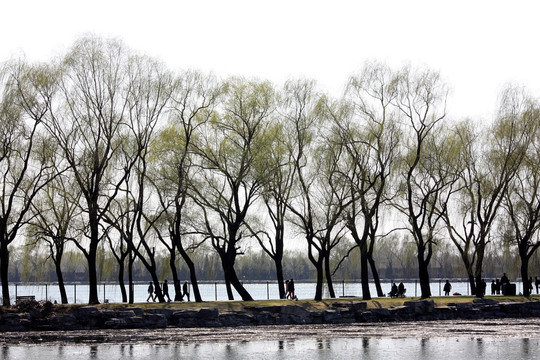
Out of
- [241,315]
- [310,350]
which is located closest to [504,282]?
[241,315]

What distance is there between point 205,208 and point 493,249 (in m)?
19.5

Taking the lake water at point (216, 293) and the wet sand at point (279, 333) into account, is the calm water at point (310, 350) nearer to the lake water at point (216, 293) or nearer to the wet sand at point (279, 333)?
the wet sand at point (279, 333)

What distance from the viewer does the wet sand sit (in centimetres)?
3139

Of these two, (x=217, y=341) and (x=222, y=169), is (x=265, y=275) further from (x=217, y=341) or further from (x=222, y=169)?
(x=217, y=341)

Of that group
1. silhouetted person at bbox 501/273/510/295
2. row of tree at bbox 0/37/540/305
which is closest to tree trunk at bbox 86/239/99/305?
row of tree at bbox 0/37/540/305

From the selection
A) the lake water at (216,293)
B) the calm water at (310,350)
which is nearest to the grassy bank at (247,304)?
the lake water at (216,293)

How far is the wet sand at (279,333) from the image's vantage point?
1236 inches

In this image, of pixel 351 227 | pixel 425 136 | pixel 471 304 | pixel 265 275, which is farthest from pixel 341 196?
pixel 265 275

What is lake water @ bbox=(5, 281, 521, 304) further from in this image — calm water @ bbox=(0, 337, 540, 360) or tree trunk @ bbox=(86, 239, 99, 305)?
calm water @ bbox=(0, 337, 540, 360)

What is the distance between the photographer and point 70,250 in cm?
4784

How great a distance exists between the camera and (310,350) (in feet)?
86.8

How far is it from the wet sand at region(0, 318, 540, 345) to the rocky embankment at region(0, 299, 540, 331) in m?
1.51

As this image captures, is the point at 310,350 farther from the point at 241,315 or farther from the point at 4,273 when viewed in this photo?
the point at 4,273

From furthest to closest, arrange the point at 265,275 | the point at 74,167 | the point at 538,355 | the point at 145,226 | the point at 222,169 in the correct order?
the point at 265,275 → the point at 145,226 → the point at 222,169 → the point at 74,167 → the point at 538,355
